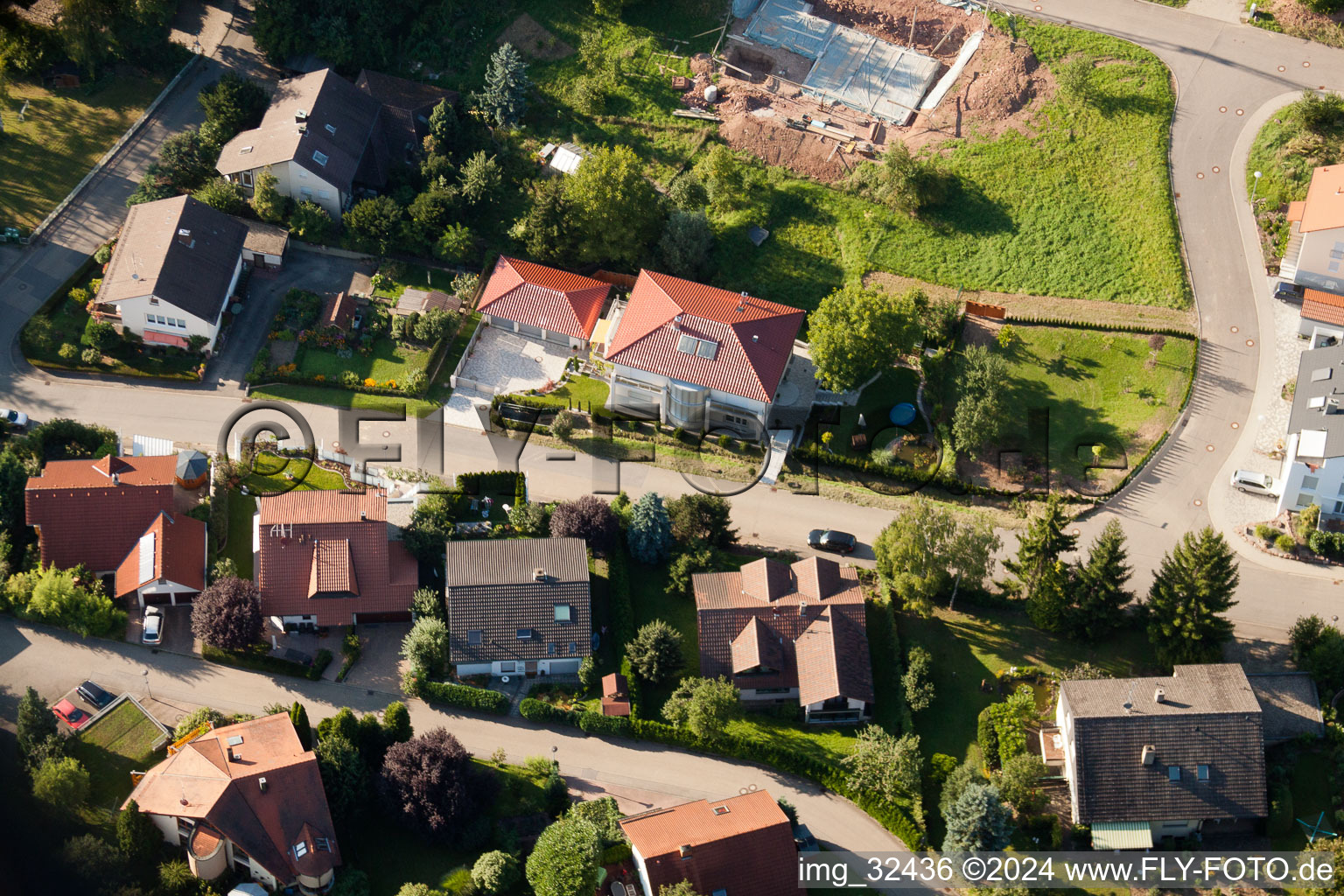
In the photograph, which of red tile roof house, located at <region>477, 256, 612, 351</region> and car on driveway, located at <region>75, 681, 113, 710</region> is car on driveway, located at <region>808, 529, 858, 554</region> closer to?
red tile roof house, located at <region>477, 256, 612, 351</region>

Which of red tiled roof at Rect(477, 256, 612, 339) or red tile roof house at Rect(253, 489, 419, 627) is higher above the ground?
Result: red tiled roof at Rect(477, 256, 612, 339)

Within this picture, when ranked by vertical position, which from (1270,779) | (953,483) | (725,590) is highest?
(953,483)

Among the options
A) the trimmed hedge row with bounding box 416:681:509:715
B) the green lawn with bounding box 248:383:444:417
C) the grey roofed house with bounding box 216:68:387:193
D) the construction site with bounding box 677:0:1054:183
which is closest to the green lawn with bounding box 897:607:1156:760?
the trimmed hedge row with bounding box 416:681:509:715

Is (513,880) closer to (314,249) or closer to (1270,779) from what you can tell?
(1270,779)

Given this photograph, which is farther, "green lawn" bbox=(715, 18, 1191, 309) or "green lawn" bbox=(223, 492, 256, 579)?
"green lawn" bbox=(715, 18, 1191, 309)

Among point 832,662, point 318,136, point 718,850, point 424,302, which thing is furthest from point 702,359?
point 318,136

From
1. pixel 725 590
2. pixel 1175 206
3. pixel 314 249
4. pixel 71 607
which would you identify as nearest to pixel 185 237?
pixel 314 249

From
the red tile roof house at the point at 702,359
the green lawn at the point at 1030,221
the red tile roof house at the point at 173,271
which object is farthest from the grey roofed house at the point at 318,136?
the green lawn at the point at 1030,221
